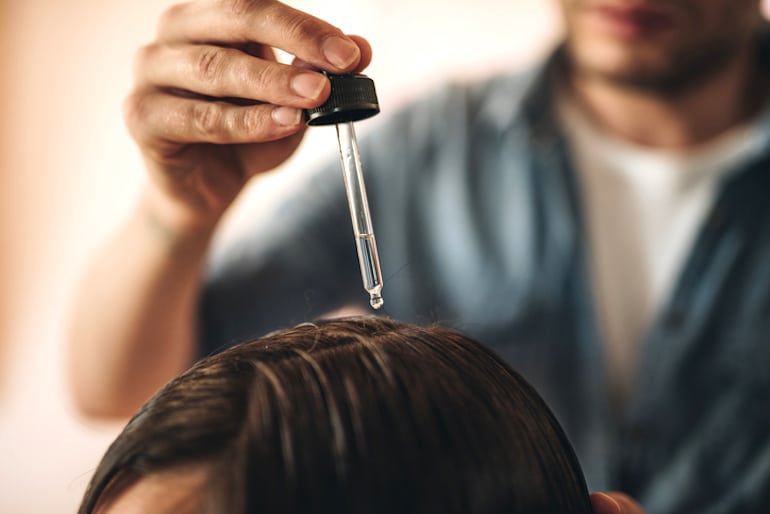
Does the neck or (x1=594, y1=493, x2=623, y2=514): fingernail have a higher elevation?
the neck

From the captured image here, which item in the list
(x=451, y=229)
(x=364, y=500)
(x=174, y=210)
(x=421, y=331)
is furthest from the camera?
(x=451, y=229)

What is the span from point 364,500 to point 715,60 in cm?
130

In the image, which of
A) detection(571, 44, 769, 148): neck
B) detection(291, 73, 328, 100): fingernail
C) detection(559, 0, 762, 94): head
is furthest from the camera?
detection(571, 44, 769, 148): neck

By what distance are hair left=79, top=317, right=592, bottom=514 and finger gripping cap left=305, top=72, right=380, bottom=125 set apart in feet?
0.56

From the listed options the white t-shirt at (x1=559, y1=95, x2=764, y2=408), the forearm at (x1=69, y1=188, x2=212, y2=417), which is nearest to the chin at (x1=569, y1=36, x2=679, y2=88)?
the white t-shirt at (x1=559, y1=95, x2=764, y2=408)

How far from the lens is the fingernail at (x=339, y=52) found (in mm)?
581

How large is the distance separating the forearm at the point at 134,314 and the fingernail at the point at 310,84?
39 cm

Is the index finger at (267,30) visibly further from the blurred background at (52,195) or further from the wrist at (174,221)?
the blurred background at (52,195)

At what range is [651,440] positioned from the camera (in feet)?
4.73

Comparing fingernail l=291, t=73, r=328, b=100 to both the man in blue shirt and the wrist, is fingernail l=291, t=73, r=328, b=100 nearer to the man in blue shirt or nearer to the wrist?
the wrist

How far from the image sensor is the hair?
1.49 feet

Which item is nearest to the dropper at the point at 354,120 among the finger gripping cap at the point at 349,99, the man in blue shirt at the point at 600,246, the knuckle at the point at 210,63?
the finger gripping cap at the point at 349,99

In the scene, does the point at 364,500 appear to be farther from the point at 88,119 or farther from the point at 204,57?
the point at 88,119

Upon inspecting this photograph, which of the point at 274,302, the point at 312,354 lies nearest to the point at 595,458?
the point at 274,302
